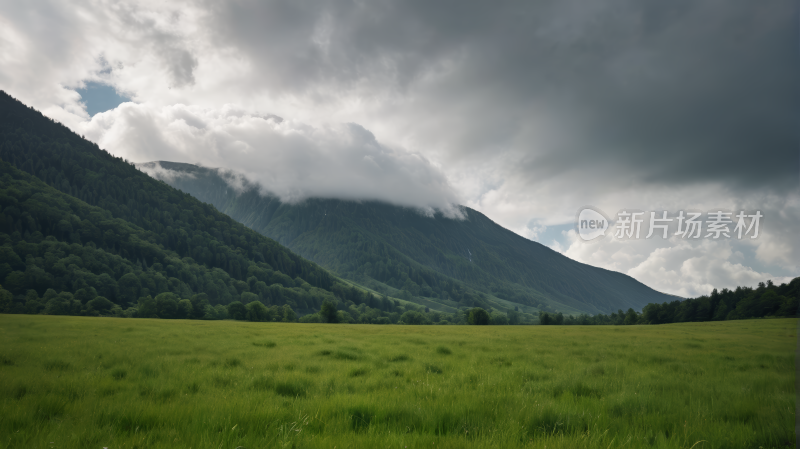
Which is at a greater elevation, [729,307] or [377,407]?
[729,307]

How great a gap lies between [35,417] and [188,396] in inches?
89.6

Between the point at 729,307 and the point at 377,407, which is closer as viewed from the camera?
the point at 377,407

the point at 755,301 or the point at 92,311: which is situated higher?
the point at 755,301

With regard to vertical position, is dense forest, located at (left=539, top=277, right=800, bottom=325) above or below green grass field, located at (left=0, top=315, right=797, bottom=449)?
above

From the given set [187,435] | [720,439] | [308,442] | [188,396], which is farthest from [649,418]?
[188,396]

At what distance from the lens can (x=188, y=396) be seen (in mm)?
7160

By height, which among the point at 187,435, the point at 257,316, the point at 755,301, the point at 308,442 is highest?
the point at 755,301

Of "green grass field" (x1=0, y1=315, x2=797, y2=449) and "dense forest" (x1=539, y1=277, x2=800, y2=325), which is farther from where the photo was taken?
"dense forest" (x1=539, y1=277, x2=800, y2=325)

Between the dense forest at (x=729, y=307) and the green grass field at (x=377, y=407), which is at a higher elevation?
the dense forest at (x=729, y=307)

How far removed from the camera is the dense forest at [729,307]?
8719 centimetres

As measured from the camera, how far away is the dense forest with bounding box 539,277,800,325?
3433 inches

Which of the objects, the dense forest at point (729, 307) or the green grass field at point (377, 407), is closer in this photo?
Answer: the green grass field at point (377, 407)

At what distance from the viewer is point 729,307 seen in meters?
108

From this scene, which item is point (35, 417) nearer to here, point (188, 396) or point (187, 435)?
point (188, 396)
